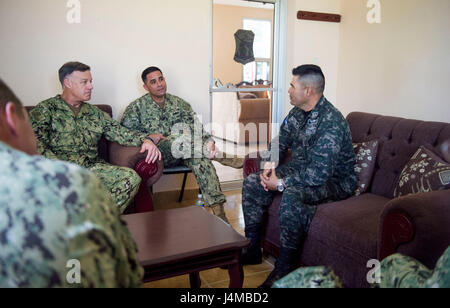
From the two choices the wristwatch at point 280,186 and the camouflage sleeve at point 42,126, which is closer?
the wristwatch at point 280,186

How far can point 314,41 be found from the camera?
4.58 m

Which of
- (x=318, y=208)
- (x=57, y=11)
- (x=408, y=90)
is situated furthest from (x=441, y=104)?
(x=57, y=11)

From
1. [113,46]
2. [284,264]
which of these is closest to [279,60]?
[113,46]

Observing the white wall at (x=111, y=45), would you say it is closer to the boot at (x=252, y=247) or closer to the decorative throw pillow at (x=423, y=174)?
the boot at (x=252, y=247)

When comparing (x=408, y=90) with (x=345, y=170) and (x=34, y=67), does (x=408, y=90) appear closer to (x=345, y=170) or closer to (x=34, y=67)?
(x=345, y=170)

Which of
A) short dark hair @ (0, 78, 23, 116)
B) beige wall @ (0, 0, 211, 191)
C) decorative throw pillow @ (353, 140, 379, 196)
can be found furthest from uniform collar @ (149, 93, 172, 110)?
short dark hair @ (0, 78, 23, 116)

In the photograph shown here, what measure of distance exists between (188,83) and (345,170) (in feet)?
6.67

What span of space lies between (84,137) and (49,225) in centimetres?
248

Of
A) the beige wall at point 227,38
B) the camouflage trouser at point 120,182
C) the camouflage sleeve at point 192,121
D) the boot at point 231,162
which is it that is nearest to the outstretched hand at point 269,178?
the camouflage trouser at point 120,182

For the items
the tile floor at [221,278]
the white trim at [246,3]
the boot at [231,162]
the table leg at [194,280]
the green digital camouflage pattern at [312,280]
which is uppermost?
the white trim at [246,3]

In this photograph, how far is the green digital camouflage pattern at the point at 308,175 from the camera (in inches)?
93.4

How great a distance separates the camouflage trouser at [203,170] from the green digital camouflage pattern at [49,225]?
242 cm

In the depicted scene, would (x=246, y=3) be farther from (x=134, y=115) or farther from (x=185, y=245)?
(x=185, y=245)

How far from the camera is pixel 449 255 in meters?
1.00
